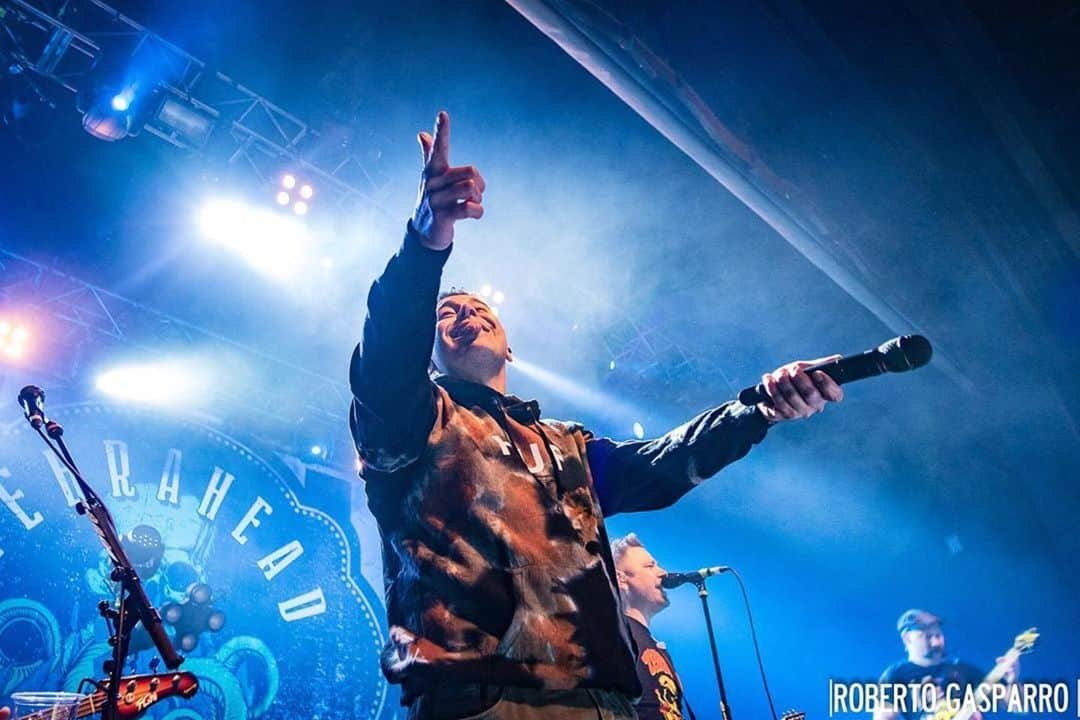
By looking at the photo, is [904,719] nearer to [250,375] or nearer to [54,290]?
[250,375]

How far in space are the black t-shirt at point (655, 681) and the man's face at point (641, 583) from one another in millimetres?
552

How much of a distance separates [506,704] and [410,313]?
91cm

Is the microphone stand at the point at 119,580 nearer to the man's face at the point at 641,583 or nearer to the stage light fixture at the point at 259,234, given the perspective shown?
the man's face at the point at 641,583

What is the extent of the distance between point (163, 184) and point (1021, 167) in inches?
308

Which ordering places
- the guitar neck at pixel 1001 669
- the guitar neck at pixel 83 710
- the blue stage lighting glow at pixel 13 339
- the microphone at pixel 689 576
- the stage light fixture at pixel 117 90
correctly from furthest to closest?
1. the guitar neck at pixel 1001 669
2. the blue stage lighting glow at pixel 13 339
3. the stage light fixture at pixel 117 90
4. the microphone at pixel 689 576
5. the guitar neck at pixel 83 710

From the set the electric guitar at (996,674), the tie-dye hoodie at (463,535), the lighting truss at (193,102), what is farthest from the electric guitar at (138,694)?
the electric guitar at (996,674)

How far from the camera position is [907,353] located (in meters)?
1.65

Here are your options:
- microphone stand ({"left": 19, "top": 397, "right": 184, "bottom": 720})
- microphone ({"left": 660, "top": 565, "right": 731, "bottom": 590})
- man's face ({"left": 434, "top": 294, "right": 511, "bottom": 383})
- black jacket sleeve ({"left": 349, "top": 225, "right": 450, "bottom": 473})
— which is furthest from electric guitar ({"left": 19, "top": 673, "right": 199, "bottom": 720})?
microphone ({"left": 660, "top": 565, "right": 731, "bottom": 590})

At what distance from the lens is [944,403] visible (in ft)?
26.2

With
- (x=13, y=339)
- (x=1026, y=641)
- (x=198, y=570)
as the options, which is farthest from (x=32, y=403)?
(x=1026, y=641)

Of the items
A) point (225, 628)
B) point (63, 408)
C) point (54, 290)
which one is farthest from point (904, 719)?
point (54, 290)

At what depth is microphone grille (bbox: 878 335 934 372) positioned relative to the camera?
163 centimetres

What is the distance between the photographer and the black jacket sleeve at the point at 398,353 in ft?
5.26

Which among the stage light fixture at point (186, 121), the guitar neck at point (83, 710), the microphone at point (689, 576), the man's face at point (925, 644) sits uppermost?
the stage light fixture at point (186, 121)
